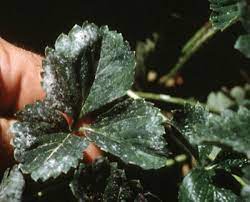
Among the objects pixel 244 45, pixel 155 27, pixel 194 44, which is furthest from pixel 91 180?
pixel 155 27

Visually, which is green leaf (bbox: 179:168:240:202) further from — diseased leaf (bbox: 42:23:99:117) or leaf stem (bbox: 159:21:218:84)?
leaf stem (bbox: 159:21:218:84)

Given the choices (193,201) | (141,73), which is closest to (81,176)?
(193,201)

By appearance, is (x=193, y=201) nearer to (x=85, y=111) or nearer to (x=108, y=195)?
(x=108, y=195)

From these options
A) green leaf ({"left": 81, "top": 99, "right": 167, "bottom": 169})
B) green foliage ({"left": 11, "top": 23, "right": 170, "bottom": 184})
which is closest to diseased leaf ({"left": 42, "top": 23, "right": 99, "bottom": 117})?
green foliage ({"left": 11, "top": 23, "right": 170, "bottom": 184})

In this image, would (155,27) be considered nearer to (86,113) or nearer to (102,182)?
(86,113)

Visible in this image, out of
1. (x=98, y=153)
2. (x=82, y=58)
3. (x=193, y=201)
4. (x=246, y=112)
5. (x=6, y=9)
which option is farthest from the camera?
(x=6, y=9)

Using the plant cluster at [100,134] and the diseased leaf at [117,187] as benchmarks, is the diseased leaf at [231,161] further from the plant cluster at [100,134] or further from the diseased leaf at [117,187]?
the diseased leaf at [117,187]
